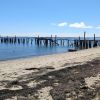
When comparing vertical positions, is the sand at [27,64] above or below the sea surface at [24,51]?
above

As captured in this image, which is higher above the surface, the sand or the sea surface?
the sand

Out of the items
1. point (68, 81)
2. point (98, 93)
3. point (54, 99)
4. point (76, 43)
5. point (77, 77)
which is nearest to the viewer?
point (54, 99)

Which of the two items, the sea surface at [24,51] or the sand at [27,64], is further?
the sea surface at [24,51]

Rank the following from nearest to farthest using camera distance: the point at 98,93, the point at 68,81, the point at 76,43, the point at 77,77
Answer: the point at 98,93 → the point at 68,81 → the point at 77,77 → the point at 76,43

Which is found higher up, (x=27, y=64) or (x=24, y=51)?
(x=27, y=64)

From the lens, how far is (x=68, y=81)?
11.2 meters

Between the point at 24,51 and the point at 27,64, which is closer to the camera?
the point at 27,64

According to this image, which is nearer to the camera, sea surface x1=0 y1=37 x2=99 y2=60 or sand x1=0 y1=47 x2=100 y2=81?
sand x1=0 y1=47 x2=100 y2=81

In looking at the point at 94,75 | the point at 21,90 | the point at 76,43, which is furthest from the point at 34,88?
the point at 76,43

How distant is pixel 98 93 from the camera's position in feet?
29.4

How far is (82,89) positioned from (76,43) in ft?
238

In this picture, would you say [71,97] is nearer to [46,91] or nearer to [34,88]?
[46,91]

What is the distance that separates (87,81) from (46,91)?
2480 millimetres

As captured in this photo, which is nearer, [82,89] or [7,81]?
[82,89]
